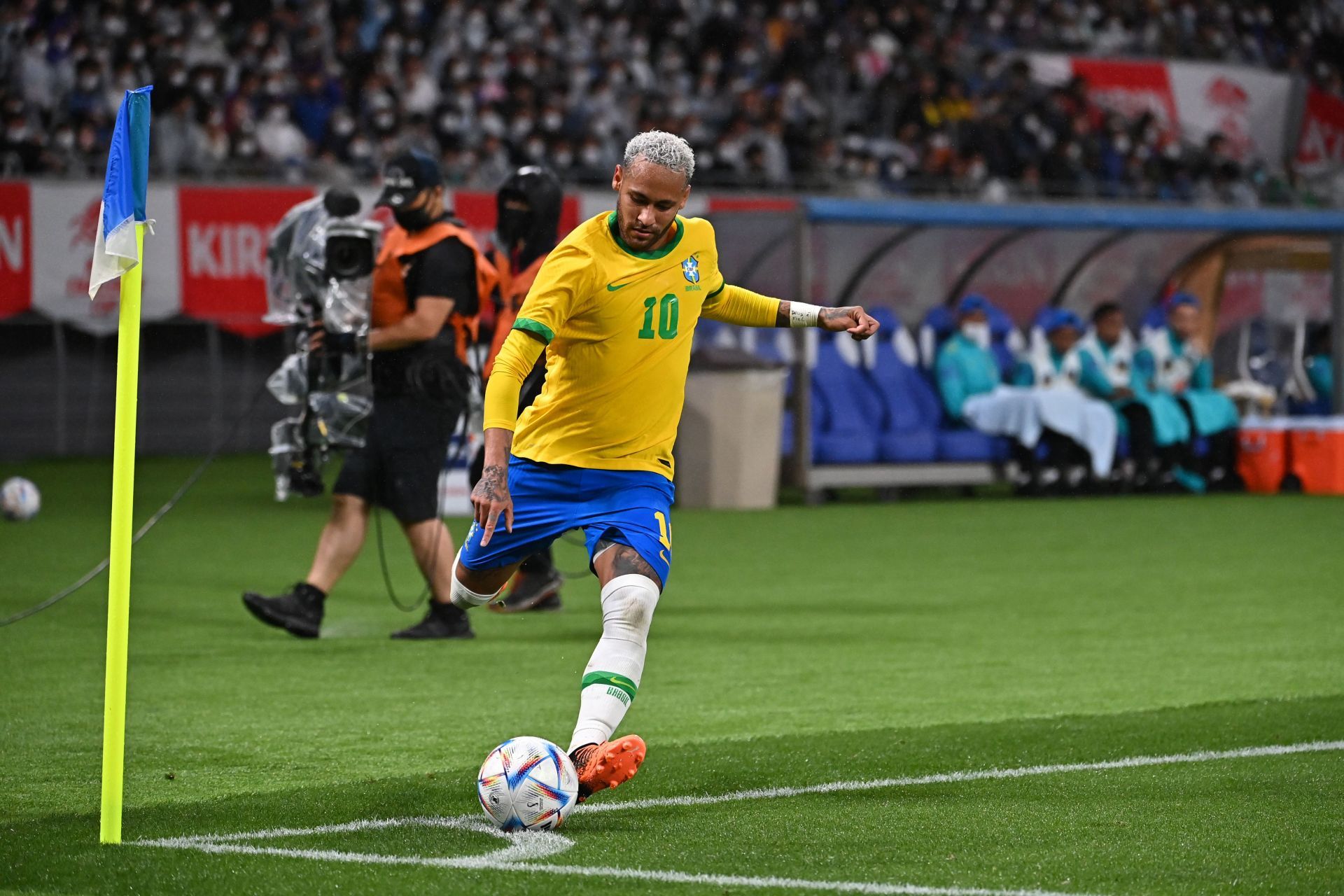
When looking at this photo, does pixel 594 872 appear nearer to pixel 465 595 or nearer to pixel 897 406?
pixel 465 595

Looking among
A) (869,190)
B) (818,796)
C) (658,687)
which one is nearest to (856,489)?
(869,190)

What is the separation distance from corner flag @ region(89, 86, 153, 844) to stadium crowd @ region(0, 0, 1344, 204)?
53.8 ft

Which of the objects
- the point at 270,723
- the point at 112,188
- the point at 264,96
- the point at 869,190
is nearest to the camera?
the point at 112,188

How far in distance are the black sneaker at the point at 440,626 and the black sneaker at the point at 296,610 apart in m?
0.48

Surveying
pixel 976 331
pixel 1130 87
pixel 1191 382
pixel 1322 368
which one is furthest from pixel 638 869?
pixel 1130 87

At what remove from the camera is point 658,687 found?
312 inches

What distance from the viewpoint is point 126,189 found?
188 inches

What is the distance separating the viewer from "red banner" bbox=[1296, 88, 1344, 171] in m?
34.7

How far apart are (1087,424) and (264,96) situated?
11.0 meters

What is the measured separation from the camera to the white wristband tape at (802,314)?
239 inches

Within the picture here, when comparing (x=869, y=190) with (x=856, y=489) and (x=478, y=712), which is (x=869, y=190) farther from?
(x=478, y=712)

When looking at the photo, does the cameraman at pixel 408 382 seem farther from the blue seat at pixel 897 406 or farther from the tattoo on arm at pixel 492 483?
the blue seat at pixel 897 406

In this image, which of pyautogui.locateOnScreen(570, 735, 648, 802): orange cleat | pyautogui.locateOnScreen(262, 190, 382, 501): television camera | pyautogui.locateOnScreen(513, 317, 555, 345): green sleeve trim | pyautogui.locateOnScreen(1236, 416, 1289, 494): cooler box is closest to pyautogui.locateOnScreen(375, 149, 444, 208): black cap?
pyautogui.locateOnScreen(262, 190, 382, 501): television camera

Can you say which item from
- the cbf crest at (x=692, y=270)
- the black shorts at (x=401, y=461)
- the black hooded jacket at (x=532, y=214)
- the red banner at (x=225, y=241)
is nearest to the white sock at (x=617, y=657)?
the cbf crest at (x=692, y=270)
